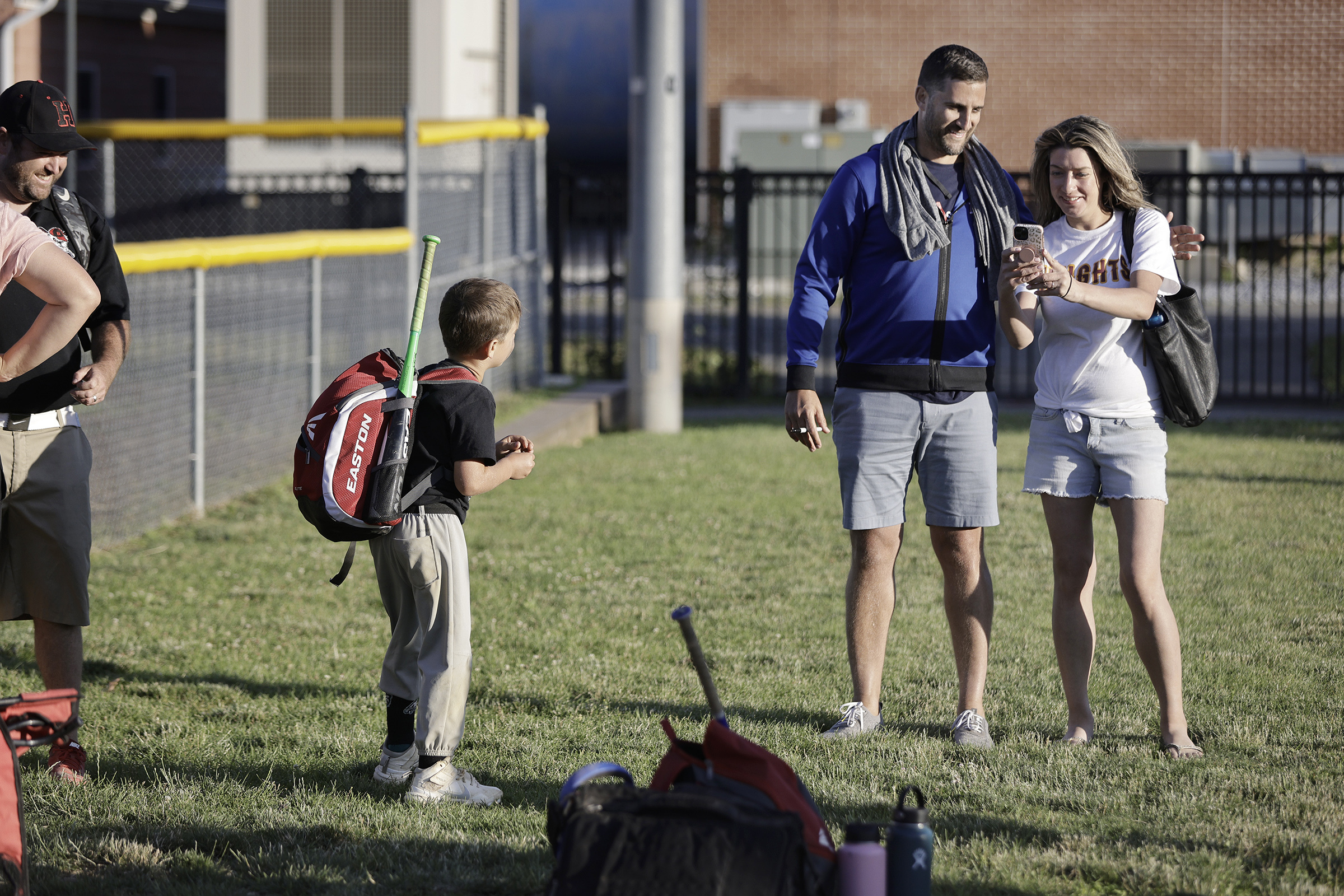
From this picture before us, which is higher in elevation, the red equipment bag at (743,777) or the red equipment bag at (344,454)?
the red equipment bag at (344,454)

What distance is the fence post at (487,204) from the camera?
11953 mm

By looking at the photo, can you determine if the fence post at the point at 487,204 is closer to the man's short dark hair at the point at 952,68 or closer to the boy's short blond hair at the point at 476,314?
the man's short dark hair at the point at 952,68

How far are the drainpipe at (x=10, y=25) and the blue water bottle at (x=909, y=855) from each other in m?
11.3

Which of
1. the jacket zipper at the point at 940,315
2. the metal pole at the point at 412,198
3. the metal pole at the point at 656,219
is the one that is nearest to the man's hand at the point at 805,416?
the jacket zipper at the point at 940,315

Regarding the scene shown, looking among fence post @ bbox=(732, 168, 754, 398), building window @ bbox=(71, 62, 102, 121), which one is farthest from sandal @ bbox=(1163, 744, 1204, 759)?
building window @ bbox=(71, 62, 102, 121)

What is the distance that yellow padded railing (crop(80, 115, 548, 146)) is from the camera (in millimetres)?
10872

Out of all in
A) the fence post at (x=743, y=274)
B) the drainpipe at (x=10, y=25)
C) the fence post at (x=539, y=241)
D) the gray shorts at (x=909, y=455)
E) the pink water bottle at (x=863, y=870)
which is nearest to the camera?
the pink water bottle at (x=863, y=870)

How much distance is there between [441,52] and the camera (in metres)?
21.5

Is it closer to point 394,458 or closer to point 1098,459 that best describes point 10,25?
point 394,458

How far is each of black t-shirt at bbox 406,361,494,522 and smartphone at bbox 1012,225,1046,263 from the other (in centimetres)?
155

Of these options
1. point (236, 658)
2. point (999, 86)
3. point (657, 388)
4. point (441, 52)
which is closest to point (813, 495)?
point (657, 388)

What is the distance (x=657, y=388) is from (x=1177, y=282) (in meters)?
7.07

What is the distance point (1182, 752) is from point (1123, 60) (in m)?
25.4

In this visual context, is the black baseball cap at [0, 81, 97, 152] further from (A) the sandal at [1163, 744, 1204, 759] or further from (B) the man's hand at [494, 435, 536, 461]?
(A) the sandal at [1163, 744, 1204, 759]
